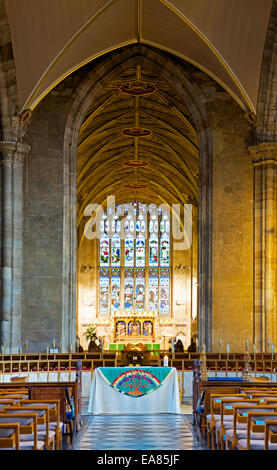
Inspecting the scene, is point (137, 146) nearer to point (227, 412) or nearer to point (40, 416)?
point (227, 412)

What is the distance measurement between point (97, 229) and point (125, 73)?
71.4 feet

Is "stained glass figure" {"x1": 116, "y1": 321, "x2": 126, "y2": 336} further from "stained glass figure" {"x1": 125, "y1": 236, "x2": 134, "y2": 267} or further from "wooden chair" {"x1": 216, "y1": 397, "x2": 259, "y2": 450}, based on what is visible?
"wooden chair" {"x1": 216, "y1": 397, "x2": 259, "y2": 450}

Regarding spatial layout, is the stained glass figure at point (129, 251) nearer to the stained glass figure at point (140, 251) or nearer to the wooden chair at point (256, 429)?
the stained glass figure at point (140, 251)

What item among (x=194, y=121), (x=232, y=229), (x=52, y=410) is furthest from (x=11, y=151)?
(x=52, y=410)

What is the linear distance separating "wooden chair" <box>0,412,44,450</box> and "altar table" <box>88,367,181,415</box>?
705 centimetres

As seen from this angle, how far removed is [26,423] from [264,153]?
1715 centimetres

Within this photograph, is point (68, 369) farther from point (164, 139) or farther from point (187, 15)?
point (164, 139)

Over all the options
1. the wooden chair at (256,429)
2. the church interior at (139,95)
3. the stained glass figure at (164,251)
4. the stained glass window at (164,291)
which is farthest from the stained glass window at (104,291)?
the wooden chair at (256,429)

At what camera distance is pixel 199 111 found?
2397 cm

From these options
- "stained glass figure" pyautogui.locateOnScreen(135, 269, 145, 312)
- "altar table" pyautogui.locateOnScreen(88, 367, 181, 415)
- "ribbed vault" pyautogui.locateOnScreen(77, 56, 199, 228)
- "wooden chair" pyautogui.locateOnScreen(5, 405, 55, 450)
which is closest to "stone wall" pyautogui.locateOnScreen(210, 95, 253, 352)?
"ribbed vault" pyautogui.locateOnScreen(77, 56, 199, 228)

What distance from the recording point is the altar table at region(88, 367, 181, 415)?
14.0m

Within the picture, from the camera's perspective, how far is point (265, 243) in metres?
22.4

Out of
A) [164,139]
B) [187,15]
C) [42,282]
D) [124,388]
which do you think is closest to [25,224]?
[42,282]
